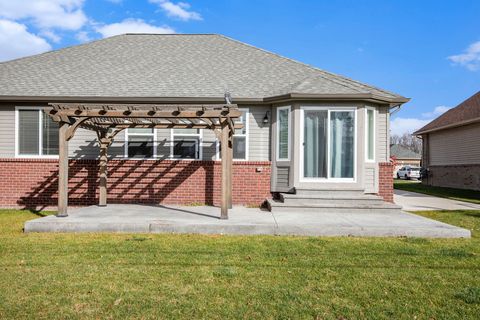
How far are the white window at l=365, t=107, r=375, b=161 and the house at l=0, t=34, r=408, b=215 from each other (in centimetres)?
3

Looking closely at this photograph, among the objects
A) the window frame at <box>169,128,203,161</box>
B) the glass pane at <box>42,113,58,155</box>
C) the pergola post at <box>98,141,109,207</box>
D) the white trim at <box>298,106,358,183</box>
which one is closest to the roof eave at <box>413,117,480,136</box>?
the white trim at <box>298,106,358,183</box>

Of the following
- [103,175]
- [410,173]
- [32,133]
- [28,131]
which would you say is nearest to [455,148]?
[410,173]

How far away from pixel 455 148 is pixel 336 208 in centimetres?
1504

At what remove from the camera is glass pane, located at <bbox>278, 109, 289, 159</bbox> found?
9.93 m

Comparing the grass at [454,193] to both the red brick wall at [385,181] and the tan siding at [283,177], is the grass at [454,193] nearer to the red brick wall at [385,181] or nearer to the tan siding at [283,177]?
the red brick wall at [385,181]

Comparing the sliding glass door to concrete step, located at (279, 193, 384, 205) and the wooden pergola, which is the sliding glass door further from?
the wooden pergola

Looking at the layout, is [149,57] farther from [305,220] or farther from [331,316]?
[331,316]

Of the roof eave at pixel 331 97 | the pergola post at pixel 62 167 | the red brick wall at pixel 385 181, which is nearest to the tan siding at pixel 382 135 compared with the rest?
the red brick wall at pixel 385 181

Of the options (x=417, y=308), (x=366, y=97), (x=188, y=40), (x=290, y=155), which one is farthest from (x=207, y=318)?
(x=188, y=40)

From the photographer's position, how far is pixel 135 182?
1024cm

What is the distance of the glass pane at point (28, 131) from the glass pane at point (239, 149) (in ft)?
18.5

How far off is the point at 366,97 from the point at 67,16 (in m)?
12.6

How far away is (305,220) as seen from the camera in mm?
7441

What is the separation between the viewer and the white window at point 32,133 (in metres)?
10.2
